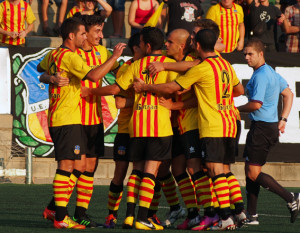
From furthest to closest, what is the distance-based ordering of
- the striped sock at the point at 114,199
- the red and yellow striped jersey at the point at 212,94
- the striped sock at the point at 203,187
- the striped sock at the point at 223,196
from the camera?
the striped sock at the point at 114,199, the striped sock at the point at 203,187, the red and yellow striped jersey at the point at 212,94, the striped sock at the point at 223,196

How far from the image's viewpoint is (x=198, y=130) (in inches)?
341

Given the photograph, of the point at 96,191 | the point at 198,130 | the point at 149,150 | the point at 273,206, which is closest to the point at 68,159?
the point at 149,150

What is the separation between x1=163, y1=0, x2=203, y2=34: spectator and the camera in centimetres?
1584

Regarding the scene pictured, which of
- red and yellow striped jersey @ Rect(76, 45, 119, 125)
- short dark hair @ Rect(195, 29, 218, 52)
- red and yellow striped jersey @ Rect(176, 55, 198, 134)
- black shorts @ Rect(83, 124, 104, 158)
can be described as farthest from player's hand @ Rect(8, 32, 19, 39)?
short dark hair @ Rect(195, 29, 218, 52)

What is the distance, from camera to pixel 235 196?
883 centimetres

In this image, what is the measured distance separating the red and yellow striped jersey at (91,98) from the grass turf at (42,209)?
1166mm

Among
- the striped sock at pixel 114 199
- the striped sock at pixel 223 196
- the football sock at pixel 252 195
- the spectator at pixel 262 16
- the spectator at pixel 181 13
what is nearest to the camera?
the striped sock at pixel 223 196

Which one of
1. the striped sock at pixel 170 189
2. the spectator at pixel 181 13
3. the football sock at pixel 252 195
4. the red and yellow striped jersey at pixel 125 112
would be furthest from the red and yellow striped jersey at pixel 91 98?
the spectator at pixel 181 13

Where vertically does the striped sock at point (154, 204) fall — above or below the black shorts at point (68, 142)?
below

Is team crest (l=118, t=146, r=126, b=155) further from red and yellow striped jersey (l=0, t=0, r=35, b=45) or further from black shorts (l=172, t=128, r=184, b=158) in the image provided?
red and yellow striped jersey (l=0, t=0, r=35, b=45)

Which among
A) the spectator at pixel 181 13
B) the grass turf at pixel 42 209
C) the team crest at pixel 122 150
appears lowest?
the grass turf at pixel 42 209

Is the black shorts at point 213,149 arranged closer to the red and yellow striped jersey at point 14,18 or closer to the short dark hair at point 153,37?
the short dark hair at point 153,37

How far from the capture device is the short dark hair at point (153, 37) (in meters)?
8.63

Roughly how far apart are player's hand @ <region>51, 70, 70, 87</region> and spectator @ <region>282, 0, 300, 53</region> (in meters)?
9.13
